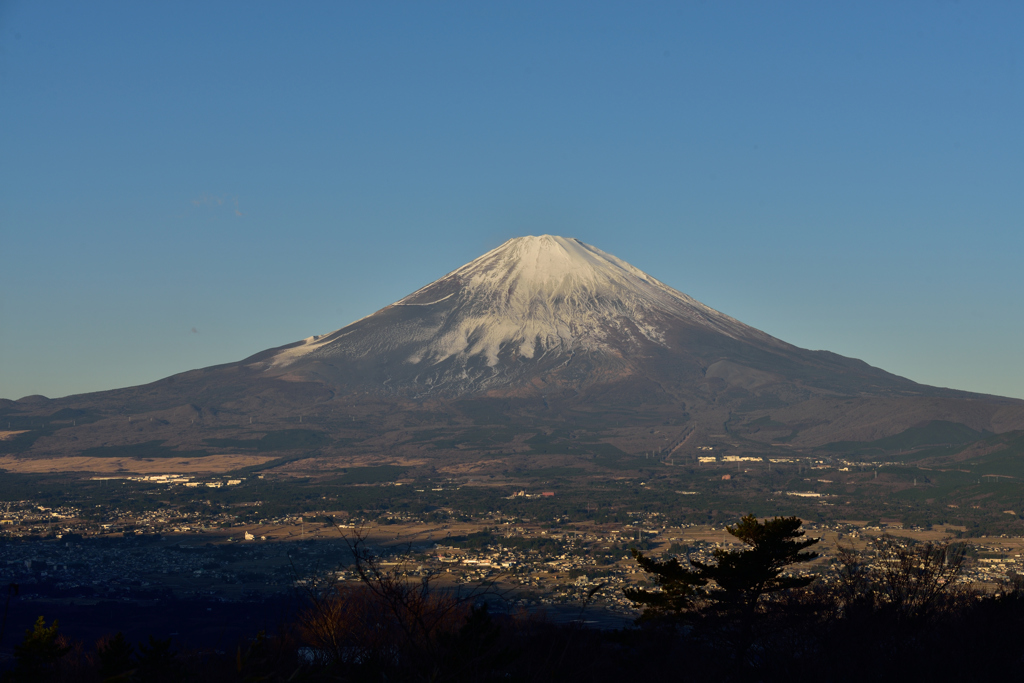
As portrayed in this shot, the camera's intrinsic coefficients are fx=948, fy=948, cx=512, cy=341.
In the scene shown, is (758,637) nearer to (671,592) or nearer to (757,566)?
(757,566)

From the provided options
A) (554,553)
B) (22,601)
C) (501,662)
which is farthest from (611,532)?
(501,662)

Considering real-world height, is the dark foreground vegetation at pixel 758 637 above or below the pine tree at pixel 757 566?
below

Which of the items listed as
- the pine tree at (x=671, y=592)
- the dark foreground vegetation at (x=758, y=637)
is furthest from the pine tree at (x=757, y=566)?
the pine tree at (x=671, y=592)

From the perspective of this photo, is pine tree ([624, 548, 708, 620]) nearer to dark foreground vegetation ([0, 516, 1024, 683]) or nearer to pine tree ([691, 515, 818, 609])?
dark foreground vegetation ([0, 516, 1024, 683])

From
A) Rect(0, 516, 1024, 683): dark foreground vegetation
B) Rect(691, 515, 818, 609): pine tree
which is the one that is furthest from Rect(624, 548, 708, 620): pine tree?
Rect(691, 515, 818, 609): pine tree

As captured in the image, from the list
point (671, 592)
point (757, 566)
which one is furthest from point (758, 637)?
point (671, 592)

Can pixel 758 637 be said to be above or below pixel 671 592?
below

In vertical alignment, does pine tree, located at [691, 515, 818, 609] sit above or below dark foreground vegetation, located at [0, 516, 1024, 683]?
above

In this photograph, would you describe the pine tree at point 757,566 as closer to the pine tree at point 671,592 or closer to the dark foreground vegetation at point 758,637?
the dark foreground vegetation at point 758,637

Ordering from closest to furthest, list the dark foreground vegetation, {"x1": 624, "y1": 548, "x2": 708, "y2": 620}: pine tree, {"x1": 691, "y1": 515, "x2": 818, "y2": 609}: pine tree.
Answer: the dark foreground vegetation < {"x1": 691, "y1": 515, "x2": 818, "y2": 609}: pine tree < {"x1": 624, "y1": 548, "x2": 708, "y2": 620}: pine tree

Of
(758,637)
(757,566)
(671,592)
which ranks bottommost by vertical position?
(758,637)

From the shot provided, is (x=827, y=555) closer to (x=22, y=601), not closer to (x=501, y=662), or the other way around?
(x=22, y=601)

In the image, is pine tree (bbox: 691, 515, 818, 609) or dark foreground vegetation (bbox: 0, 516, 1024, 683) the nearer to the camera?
dark foreground vegetation (bbox: 0, 516, 1024, 683)
